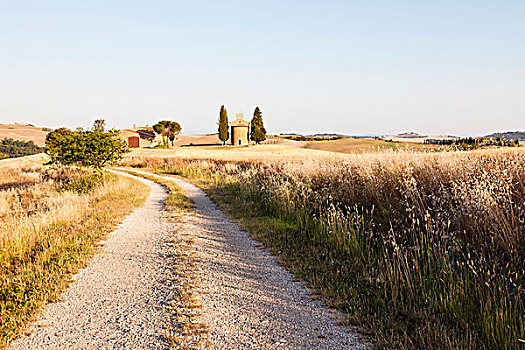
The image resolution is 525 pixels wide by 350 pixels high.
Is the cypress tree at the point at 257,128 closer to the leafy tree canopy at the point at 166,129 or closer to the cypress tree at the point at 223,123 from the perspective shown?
the cypress tree at the point at 223,123

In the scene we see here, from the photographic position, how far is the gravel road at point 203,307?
14.0 ft

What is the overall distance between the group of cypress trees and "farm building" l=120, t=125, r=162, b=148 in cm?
2002

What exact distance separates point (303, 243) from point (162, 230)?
4235 mm

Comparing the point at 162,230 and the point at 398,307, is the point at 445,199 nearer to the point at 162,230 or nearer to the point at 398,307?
the point at 398,307

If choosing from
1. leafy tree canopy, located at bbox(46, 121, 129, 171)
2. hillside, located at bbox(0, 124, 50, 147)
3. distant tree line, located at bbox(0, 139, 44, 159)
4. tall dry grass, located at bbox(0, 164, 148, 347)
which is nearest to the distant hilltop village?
distant tree line, located at bbox(0, 139, 44, 159)

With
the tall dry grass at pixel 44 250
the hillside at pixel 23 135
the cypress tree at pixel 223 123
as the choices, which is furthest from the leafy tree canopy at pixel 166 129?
the tall dry grass at pixel 44 250

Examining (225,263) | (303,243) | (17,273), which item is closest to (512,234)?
(303,243)

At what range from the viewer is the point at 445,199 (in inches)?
285

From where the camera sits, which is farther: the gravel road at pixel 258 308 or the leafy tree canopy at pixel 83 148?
the leafy tree canopy at pixel 83 148

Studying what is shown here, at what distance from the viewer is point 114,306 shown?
5.27 meters

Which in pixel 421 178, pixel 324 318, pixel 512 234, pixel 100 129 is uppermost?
pixel 100 129

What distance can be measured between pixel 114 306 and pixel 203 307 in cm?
130

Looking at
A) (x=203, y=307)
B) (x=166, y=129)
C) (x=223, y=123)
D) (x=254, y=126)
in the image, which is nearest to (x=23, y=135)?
(x=166, y=129)

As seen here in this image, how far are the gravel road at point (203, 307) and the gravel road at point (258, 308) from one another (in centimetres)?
1
